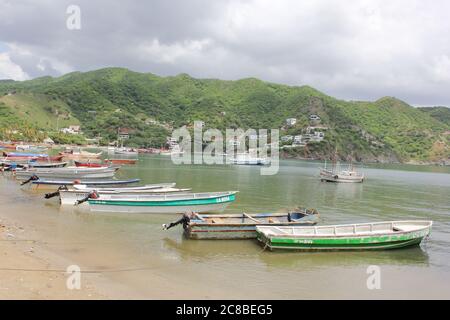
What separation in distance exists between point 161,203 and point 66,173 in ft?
77.9

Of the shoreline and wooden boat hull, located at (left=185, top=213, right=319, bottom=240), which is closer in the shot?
the shoreline

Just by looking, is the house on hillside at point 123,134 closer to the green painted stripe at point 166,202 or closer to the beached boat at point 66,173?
the beached boat at point 66,173

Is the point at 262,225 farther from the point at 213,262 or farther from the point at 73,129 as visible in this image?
the point at 73,129

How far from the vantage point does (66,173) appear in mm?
45594

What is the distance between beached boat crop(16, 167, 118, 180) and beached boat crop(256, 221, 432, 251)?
32.1 metres

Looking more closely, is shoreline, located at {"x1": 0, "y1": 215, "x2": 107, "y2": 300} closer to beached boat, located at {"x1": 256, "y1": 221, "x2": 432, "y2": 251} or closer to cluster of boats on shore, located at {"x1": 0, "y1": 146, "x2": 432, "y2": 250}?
cluster of boats on shore, located at {"x1": 0, "y1": 146, "x2": 432, "y2": 250}

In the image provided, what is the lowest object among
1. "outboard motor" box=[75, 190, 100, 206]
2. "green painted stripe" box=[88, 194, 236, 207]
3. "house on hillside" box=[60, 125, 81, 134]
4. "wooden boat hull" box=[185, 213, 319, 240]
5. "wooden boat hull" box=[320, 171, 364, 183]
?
"wooden boat hull" box=[320, 171, 364, 183]

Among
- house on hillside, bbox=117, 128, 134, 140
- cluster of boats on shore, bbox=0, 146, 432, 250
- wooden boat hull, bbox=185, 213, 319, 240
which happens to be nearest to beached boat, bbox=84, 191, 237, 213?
cluster of boats on shore, bbox=0, 146, 432, 250

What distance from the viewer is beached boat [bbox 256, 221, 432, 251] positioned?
728 inches

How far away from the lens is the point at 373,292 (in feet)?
46.6

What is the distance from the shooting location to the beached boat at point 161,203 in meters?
26.0
